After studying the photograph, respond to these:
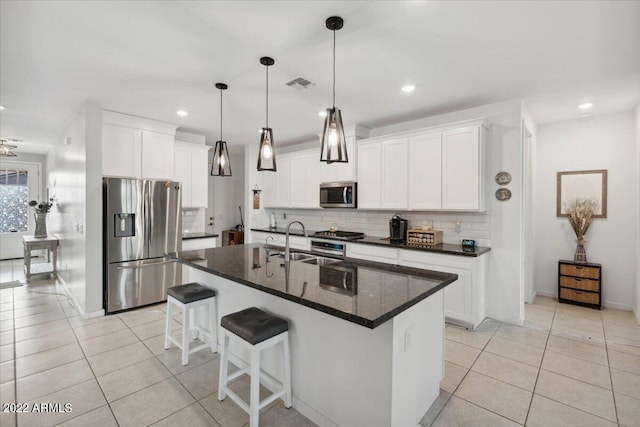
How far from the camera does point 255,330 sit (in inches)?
76.7

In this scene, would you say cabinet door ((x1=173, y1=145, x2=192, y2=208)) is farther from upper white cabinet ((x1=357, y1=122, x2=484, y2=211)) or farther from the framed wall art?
the framed wall art

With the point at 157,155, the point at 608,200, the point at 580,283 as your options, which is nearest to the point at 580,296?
the point at 580,283

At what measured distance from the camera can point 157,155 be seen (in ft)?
14.8

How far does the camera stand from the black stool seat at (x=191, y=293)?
2.74m

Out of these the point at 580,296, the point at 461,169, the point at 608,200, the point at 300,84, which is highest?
the point at 300,84

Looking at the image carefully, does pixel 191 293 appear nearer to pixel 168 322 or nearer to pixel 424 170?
pixel 168 322

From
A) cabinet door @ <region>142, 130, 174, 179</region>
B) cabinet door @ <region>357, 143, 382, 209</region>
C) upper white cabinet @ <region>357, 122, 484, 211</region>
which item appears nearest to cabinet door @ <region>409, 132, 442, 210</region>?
upper white cabinet @ <region>357, 122, 484, 211</region>

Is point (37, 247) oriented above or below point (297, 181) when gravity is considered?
below

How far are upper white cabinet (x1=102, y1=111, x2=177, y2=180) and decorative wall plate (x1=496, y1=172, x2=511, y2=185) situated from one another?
4583 mm

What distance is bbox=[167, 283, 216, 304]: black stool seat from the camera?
2.74m

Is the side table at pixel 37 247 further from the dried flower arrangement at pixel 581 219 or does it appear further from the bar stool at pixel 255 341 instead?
the dried flower arrangement at pixel 581 219

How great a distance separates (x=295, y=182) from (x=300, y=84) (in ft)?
8.74

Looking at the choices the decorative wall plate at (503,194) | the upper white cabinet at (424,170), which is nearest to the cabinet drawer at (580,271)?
the decorative wall plate at (503,194)

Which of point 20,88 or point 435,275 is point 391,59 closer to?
point 435,275
